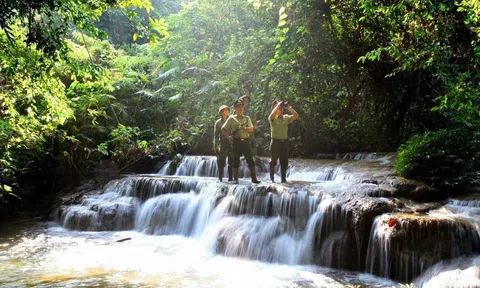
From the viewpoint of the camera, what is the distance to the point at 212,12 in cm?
1922

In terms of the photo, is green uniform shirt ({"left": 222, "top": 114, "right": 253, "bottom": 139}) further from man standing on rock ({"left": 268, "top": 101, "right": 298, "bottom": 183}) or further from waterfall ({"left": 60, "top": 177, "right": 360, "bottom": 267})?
waterfall ({"left": 60, "top": 177, "right": 360, "bottom": 267})

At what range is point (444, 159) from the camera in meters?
9.45

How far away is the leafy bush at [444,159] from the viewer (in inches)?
360

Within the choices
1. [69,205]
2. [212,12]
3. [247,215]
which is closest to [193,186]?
[247,215]

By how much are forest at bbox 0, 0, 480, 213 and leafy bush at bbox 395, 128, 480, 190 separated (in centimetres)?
2

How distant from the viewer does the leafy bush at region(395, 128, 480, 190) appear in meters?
9.13

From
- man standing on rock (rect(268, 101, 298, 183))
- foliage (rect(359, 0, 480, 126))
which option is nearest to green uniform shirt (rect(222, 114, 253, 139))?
man standing on rock (rect(268, 101, 298, 183))

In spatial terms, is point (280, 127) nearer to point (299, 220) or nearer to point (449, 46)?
point (299, 220)

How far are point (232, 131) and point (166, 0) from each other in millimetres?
25114

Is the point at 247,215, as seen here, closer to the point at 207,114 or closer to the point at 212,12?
the point at 207,114

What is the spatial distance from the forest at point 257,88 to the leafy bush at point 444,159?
0.02 meters

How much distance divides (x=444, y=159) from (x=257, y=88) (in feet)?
24.9

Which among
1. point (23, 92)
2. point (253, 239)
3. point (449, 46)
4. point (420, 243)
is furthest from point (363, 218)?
point (23, 92)

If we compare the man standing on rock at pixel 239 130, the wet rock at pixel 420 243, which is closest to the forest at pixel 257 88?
the wet rock at pixel 420 243
